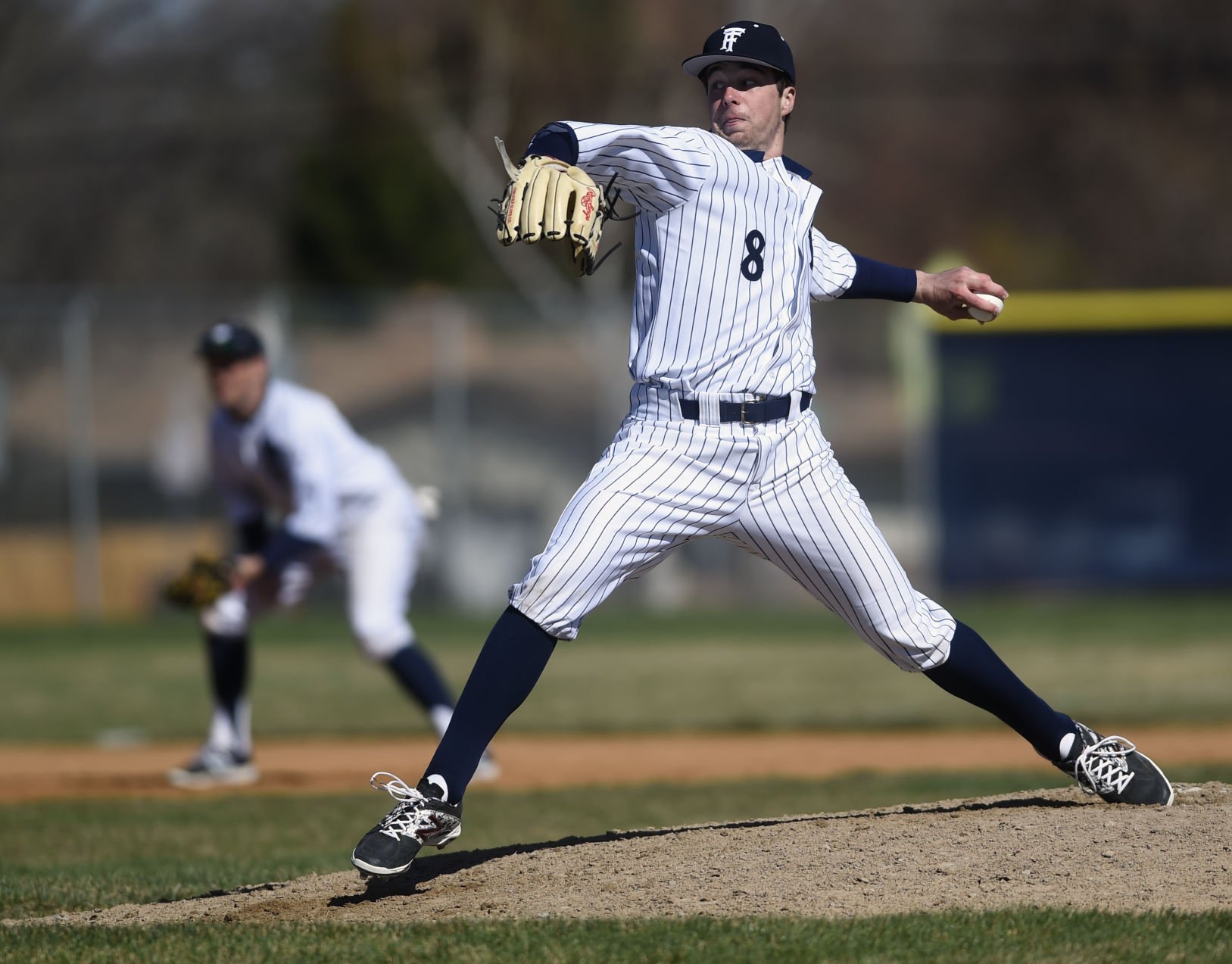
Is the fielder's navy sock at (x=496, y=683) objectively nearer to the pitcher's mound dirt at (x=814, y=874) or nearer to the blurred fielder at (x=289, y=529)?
the pitcher's mound dirt at (x=814, y=874)

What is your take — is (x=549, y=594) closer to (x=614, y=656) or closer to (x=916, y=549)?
(x=614, y=656)

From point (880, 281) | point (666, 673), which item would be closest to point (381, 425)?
point (666, 673)

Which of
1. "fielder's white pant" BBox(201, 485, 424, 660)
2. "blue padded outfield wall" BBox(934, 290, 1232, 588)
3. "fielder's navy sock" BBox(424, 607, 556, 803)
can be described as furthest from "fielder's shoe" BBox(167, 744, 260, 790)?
"blue padded outfield wall" BBox(934, 290, 1232, 588)

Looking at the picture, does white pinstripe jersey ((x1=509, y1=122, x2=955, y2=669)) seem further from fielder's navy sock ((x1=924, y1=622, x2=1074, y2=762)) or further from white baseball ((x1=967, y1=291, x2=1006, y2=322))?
white baseball ((x1=967, y1=291, x2=1006, y2=322))

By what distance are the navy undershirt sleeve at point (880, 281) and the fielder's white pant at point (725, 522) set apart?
1.46 ft

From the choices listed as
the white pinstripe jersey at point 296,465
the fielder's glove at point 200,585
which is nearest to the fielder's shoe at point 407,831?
the white pinstripe jersey at point 296,465

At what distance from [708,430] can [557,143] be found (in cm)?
72

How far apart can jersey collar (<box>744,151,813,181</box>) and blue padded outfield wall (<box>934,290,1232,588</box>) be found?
1278 cm

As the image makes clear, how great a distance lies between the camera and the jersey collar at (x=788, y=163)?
3.88m

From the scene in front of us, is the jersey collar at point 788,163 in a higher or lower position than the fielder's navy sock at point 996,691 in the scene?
higher

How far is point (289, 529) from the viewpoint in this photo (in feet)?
21.8

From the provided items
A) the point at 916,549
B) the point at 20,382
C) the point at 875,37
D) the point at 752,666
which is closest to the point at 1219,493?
the point at 916,549

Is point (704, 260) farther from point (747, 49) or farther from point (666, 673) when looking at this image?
point (666, 673)

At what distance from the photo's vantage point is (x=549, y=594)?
12.1 ft
